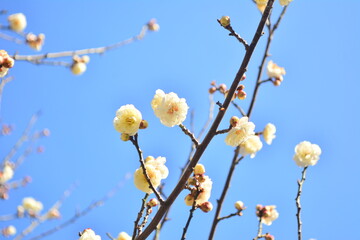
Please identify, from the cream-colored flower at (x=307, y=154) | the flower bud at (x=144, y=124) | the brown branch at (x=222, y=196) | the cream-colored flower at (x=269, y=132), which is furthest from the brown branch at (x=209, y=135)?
the cream-colored flower at (x=269, y=132)

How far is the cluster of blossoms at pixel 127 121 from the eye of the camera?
154 centimetres

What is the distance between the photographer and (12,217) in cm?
391

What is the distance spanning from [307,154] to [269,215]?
25.3 inches

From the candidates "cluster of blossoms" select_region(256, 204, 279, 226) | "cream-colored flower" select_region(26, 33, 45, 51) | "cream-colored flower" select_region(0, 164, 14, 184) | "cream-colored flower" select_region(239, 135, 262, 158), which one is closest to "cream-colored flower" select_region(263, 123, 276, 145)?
"cream-colored flower" select_region(239, 135, 262, 158)

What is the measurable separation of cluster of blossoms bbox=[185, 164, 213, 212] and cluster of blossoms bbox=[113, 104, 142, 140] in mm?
352

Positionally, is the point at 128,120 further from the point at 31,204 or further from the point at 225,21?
the point at 31,204

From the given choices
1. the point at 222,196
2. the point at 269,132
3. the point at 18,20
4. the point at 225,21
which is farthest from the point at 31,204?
the point at 225,21

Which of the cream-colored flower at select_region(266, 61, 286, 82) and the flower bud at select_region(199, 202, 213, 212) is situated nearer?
the flower bud at select_region(199, 202, 213, 212)

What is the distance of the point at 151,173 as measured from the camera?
1.67 m

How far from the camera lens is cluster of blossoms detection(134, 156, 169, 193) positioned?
1642mm

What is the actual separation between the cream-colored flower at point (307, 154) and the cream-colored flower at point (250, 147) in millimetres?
354

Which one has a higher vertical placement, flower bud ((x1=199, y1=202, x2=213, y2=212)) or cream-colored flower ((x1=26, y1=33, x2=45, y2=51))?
cream-colored flower ((x1=26, y1=33, x2=45, y2=51))

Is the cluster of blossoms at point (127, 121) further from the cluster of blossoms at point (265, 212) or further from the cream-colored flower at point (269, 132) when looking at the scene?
the cream-colored flower at point (269, 132)

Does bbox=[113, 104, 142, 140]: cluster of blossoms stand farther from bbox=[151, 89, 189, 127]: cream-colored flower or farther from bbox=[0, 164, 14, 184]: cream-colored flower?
bbox=[0, 164, 14, 184]: cream-colored flower
